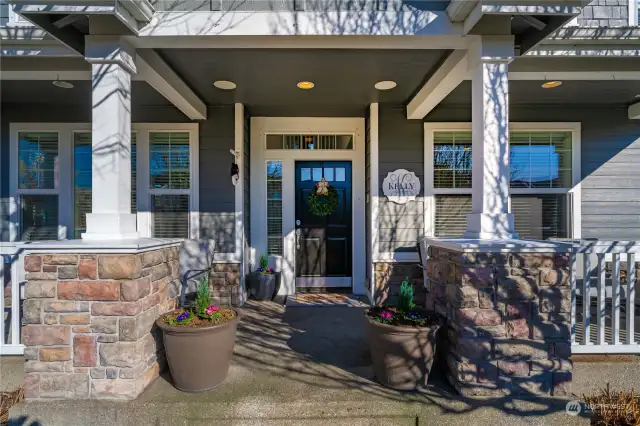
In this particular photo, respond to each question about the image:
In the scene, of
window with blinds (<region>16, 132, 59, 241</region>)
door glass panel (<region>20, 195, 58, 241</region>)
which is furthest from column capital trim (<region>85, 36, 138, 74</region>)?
door glass panel (<region>20, 195, 58, 241</region>)

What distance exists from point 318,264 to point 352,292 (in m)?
0.59

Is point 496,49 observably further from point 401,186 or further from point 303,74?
point 401,186

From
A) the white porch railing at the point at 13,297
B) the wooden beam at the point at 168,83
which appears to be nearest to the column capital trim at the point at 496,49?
the wooden beam at the point at 168,83

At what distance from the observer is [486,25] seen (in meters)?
2.64

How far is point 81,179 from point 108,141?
99.5 inches

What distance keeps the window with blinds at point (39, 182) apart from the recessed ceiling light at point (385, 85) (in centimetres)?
403

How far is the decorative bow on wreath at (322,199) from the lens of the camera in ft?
16.0

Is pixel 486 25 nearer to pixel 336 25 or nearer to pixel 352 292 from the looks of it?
pixel 336 25

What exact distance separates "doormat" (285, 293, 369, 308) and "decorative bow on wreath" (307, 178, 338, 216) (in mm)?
1084

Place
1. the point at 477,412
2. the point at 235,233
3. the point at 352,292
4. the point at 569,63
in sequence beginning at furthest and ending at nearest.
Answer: the point at 352,292
the point at 235,233
the point at 569,63
the point at 477,412

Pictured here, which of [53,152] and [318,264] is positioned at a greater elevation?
[53,152]

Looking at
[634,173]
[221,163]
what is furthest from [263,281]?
[634,173]

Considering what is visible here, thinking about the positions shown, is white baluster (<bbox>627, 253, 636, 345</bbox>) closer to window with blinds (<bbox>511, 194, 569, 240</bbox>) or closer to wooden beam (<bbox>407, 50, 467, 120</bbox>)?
wooden beam (<bbox>407, 50, 467, 120</bbox>)

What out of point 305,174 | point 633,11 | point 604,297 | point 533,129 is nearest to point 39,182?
point 305,174
